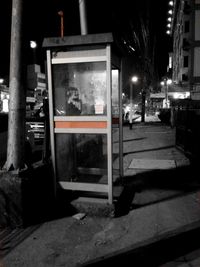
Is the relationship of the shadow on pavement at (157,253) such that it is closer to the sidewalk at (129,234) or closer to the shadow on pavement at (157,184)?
the sidewalk at (129,234)

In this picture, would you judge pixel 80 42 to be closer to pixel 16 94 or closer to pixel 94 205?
pixel 16 94

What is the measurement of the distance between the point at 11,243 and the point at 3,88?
32.9m

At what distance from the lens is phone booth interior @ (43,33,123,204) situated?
16.3 feet

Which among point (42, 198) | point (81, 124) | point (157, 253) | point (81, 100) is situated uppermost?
point (81, 100)

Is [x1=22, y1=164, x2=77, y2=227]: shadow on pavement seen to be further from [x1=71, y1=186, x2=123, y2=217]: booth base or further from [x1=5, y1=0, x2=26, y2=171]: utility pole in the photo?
[x1=5, y1=0, x2=26, y2=171]: utility pole

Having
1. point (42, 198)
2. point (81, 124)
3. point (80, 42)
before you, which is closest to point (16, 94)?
point (81, 124)

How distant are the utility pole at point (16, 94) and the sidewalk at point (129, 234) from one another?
1295 mm

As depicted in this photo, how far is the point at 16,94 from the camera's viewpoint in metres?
5.05

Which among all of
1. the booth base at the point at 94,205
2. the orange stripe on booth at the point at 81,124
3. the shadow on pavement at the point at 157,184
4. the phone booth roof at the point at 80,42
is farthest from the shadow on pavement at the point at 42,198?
the phone booth roof at the point at 80,42

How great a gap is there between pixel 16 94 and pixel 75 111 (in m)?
1.46

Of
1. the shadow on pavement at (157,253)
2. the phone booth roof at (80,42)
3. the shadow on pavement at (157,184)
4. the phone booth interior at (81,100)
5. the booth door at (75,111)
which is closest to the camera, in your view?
the shadow on pavement at (157,253)

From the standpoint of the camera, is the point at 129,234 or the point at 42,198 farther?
the point at 42,198

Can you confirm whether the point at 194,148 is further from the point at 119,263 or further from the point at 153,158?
the point at 119,263

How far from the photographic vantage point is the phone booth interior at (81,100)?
16.3 feet
